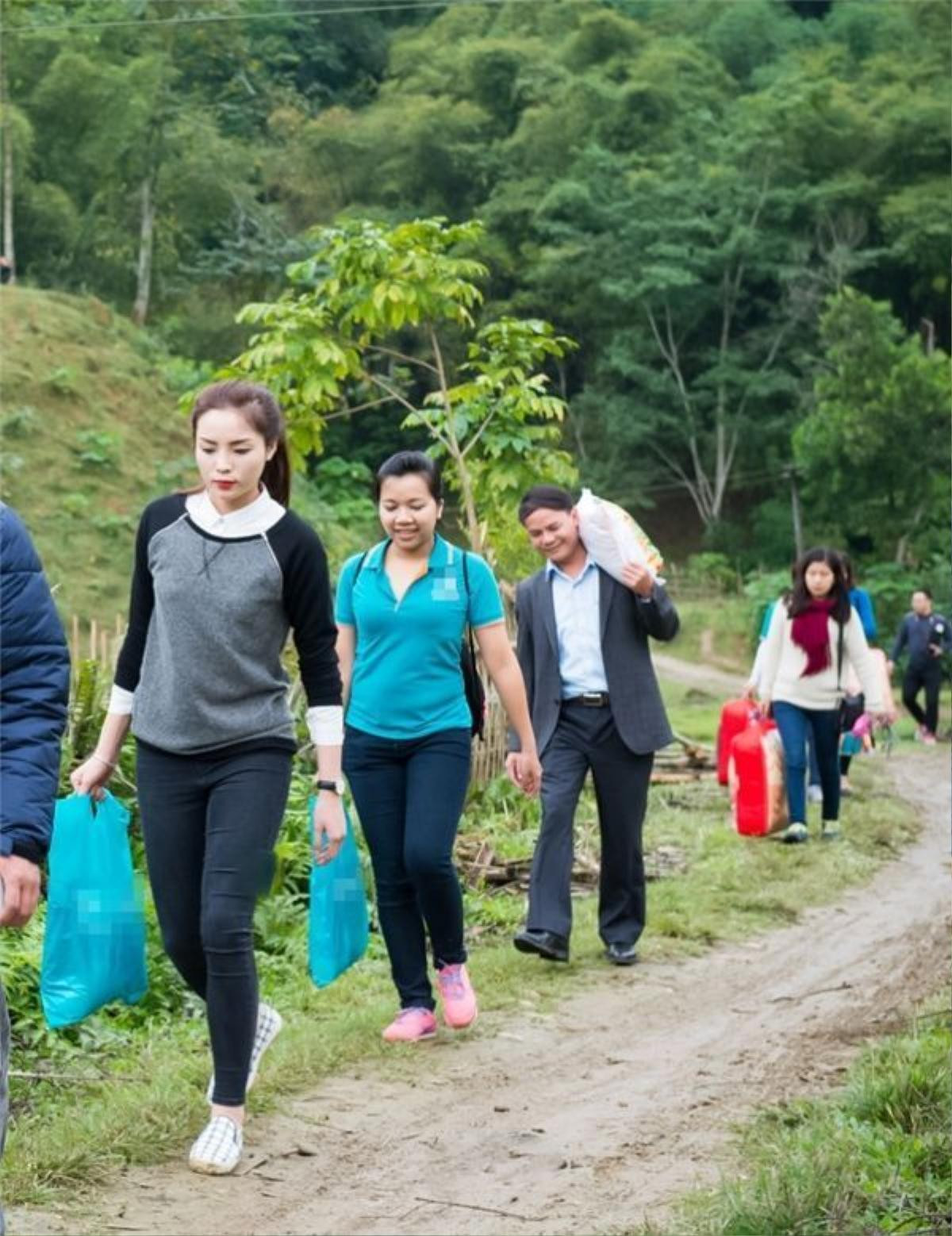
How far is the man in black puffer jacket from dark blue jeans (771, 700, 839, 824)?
8.53 metres

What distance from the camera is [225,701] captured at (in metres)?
4.97

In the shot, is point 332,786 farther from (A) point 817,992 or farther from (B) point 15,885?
(A) point 817,992

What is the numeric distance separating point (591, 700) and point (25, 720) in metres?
4.64

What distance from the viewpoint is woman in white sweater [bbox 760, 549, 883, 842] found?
11547 mm

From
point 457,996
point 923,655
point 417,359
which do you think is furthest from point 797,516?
point 457,996

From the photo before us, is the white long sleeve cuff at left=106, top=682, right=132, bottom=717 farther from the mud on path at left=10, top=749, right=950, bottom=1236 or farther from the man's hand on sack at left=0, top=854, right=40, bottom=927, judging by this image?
the man's hand on sack at left=0, top=854, right=40, bottom=927

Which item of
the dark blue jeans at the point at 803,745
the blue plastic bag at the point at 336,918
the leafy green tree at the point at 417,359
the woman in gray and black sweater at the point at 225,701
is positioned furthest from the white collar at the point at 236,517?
the dark blue jeans at the point at 803,745

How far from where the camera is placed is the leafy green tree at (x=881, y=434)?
34438 millimetres

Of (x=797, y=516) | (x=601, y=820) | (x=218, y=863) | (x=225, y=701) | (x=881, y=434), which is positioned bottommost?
(x=601, y=820)

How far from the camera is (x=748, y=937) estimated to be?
877 centimetres

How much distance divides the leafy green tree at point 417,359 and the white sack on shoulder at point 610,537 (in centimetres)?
353

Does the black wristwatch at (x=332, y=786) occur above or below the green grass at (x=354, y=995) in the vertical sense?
above

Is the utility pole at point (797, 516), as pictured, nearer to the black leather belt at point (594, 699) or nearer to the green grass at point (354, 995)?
the green grass at point (354, 995)

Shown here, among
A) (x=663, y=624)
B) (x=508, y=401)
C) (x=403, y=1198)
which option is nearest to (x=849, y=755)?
(x=508, y=401)
